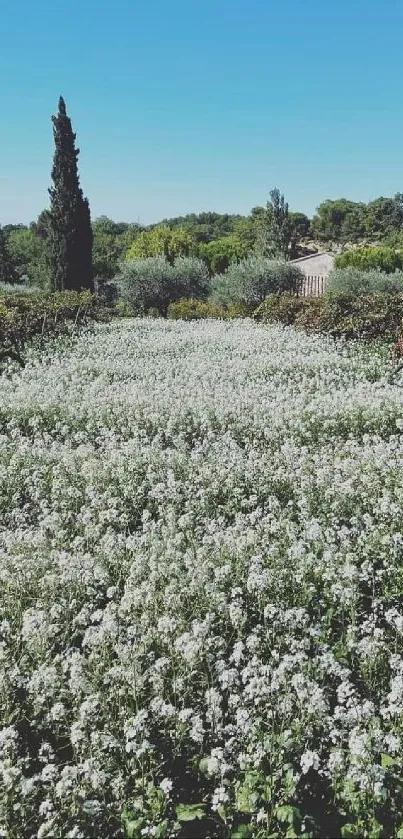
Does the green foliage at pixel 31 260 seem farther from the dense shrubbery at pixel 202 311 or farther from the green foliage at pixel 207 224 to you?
the green foliage at pixel 207 224

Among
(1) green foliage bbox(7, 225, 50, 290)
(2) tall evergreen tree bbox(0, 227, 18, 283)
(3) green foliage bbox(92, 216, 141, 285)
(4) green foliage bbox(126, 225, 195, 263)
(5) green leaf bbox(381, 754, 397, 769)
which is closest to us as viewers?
(5) green leaf bbox(381, 754, 397, 769)

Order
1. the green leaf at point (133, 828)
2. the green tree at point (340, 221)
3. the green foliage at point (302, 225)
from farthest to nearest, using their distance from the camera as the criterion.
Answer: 1. the green foliage at point (302, 225)
2. the green tree at point (340, 221)
3. the green leaf at point (133, 828)

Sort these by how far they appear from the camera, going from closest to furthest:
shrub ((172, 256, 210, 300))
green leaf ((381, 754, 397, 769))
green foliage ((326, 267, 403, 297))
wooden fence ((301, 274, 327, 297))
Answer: green leaf ((381, 754, 397, 769)), green foliage ((326, 267, 403, 297)), wooden fence ((301, 274, 327, 297)), shrub ((172, 256, 210, 300))

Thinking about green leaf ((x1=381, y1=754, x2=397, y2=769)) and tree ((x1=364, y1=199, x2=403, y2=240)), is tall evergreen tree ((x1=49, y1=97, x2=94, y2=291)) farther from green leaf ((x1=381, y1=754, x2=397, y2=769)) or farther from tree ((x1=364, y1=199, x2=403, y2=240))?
tree ((x1=364, y1=199, x2=403, y2=240))

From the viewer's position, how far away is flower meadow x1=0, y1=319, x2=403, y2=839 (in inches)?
121

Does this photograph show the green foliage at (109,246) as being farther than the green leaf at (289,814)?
Yes

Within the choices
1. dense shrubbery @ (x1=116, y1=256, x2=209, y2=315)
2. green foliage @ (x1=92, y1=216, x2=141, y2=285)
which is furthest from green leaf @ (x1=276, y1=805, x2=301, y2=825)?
green foliage @ (x1=92, y1=216, x2=141, y2=285)

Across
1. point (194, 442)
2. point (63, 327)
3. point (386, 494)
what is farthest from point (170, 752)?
point (63, 327)

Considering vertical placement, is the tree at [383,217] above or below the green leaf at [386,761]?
above

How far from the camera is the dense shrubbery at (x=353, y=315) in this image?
17.9 meters

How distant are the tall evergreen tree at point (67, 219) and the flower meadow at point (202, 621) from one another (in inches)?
834

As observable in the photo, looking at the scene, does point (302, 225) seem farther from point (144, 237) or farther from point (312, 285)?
point (312, 285)

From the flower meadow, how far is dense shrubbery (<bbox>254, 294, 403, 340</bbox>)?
8.29 metres

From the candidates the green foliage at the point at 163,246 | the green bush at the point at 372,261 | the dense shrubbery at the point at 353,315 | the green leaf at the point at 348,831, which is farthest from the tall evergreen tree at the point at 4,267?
the green leaf at the point at 348,831
